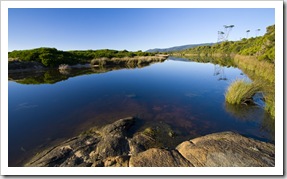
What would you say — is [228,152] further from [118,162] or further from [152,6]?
[152,6]

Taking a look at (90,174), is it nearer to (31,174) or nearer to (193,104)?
(31,174)

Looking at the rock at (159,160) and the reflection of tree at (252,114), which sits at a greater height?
the reflection of tree at (252,114)

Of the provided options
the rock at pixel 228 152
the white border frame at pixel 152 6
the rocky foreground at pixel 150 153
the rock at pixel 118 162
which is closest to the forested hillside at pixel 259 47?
the white border frame at pixel 152 6

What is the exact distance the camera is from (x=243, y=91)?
8.55m

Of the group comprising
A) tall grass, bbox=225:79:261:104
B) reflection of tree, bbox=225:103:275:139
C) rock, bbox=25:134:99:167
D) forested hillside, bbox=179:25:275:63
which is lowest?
rock, bbox=25:134:99:167

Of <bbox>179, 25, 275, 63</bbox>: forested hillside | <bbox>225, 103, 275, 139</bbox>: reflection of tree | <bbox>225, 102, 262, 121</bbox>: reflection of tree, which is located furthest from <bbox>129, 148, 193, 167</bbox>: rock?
<bbox>179, 25, 275, 63</bbox>: forested hillside

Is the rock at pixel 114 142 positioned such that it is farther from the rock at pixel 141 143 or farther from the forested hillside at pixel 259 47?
the forested hillside at pixel 259 47

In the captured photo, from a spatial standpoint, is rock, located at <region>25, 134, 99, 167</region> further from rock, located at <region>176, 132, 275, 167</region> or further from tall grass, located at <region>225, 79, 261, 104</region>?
tall grass, located at <region>225, 79, 261, 104</region>

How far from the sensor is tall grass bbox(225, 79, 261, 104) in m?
→ 8.46

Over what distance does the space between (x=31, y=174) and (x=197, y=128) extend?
5333 millimetres

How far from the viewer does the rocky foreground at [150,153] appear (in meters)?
3.55

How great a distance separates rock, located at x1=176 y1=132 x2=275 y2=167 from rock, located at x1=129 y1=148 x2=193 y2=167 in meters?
0.19

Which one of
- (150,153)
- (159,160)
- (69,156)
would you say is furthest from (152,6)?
(69,156)

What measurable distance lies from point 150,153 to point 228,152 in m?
1.71
